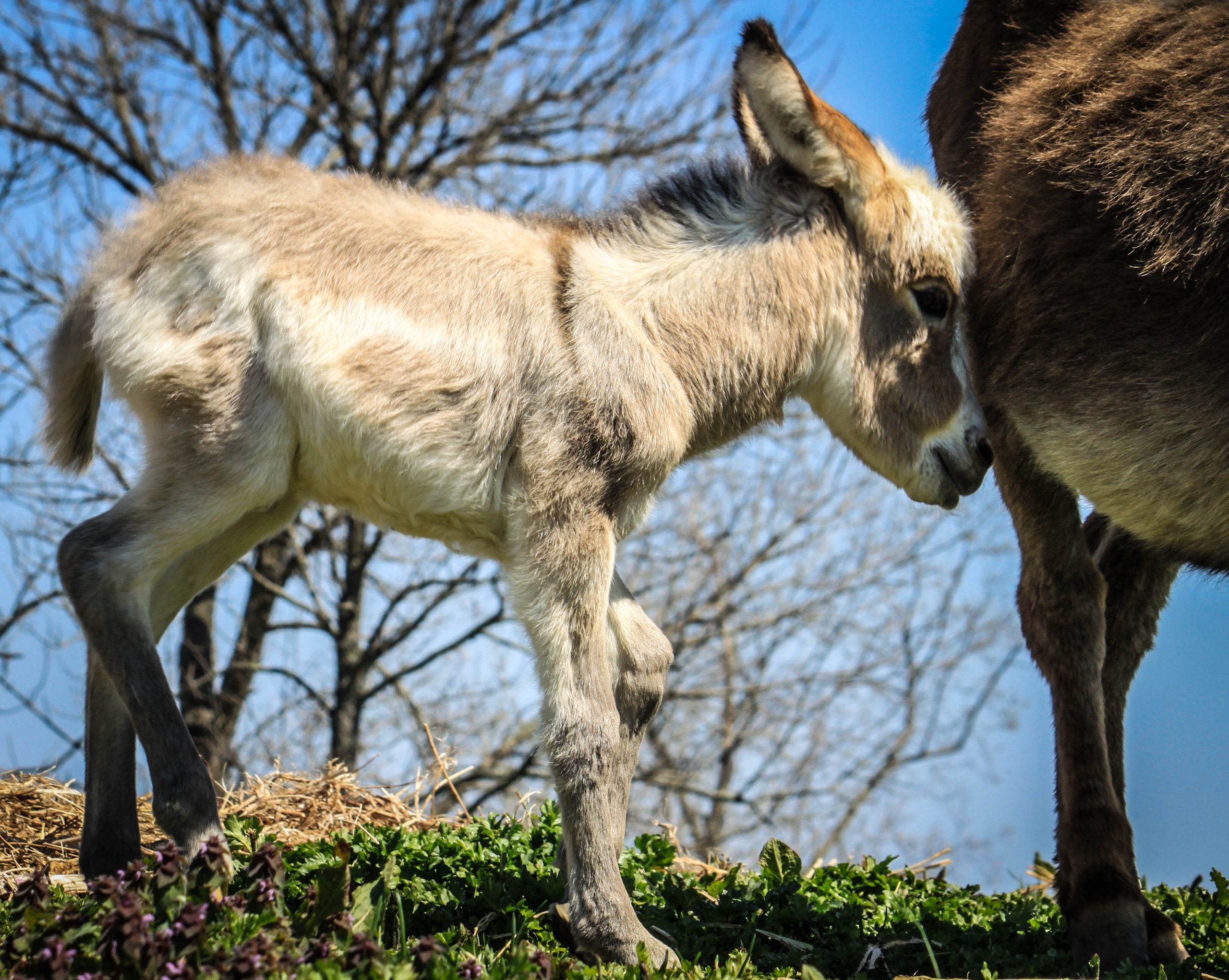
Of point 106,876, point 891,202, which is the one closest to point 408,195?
point 891,202

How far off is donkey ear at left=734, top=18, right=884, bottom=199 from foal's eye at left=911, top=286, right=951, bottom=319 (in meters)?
0.38

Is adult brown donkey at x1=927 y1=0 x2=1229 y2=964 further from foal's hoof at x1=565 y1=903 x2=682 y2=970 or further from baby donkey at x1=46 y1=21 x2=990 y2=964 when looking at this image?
foal's hoof at x1=565 y1=903 x2=682 y2=970

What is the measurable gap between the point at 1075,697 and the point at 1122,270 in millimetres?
1444

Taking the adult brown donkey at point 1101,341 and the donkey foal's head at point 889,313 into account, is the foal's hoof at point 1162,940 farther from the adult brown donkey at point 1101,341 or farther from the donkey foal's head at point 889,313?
the donkey foal's head at point 889,313

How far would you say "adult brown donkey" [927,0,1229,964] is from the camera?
3.66m

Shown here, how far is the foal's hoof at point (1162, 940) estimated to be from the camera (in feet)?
12.5

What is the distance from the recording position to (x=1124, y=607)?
15.0ft

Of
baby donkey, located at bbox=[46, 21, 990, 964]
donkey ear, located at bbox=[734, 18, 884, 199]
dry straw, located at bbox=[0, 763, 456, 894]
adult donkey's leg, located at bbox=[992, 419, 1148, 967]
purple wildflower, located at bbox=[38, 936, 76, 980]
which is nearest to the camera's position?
purple wildflower, located at bbox=[38, 936, 76, 980]

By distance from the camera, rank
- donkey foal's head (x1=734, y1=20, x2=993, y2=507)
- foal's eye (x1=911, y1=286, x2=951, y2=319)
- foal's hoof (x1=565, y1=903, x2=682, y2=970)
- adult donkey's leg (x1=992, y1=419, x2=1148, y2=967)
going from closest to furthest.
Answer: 1. foal's hoof (x1=565, y1=903, x2=682, y2=970)
2. adult donkey's leg (x1=992, y1=419, x2=1148, y2=967)
3. donkey foal's head (x1=734, y1=20, x2=993, y2=507)
4. foal's eye (x1=911, y1=286, x2=951, y2=319)

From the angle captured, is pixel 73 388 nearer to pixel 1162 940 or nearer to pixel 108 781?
pixel 108 781

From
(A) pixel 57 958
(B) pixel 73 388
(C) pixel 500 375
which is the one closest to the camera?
(A) pixel 57 958

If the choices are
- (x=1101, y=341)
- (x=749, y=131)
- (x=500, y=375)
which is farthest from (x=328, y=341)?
(x=1101, y=341)

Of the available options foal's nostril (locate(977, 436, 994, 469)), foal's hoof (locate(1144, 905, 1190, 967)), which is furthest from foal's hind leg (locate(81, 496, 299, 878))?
foal's hoof (locate(1144, 905, 1190, 967))

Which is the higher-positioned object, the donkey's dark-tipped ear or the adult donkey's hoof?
the donkey's dark-tipped ear
